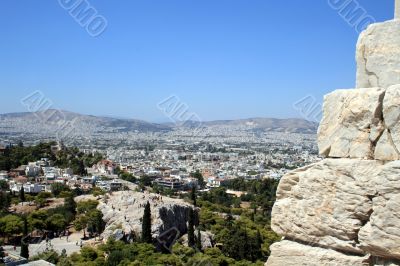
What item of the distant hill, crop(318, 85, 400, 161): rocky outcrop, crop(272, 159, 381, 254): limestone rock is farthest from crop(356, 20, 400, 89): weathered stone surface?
the distant hill

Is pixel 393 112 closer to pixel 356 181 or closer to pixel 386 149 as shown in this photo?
pixel 386 149

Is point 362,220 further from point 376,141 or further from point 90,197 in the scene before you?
point 90,197

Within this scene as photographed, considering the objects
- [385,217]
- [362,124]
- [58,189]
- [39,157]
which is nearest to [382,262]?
[385,217]

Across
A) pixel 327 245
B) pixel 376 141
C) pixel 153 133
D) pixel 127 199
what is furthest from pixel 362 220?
pixel 153 133

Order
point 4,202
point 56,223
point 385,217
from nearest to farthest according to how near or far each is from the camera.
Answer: point 385,217 < point 56,223 < point 4,202

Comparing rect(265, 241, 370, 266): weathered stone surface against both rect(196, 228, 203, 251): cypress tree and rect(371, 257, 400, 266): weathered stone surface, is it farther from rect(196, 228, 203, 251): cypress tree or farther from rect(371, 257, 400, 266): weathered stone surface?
rect(196, 228, 203, 251): cypress tree

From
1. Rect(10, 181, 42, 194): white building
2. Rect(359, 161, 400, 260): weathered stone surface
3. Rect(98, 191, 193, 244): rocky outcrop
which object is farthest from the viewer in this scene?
Rect(10, 181, 42, 194): white building

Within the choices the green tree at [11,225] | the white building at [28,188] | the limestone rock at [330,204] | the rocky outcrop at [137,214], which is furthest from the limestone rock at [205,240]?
the limestone rock at [330,204]
